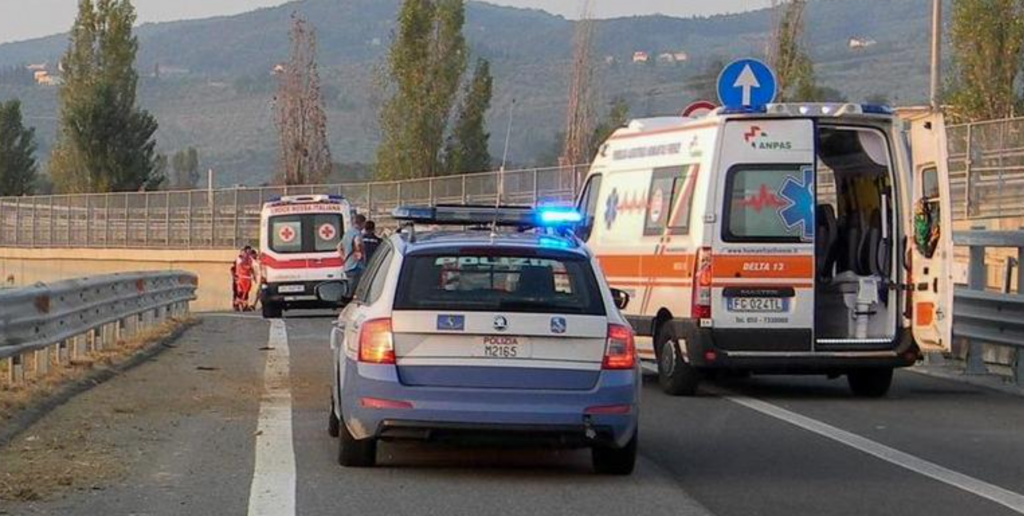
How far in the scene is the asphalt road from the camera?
9969 mm

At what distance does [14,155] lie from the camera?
104 meters

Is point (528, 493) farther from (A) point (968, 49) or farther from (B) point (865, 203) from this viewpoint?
(A) point (968, 49)

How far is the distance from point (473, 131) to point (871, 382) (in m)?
55.6

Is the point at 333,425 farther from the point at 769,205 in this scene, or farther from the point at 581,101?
the point at 581,101

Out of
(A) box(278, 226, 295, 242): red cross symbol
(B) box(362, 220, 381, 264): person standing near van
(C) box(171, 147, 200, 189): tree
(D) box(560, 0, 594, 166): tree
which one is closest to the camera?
(B) box(362, 220, 381, 264): person standing near van

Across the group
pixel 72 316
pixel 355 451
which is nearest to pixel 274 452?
pixel 355 451

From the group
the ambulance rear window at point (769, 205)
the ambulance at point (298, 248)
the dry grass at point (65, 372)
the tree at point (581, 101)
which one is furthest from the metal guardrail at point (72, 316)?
the tree at point (581, 101)

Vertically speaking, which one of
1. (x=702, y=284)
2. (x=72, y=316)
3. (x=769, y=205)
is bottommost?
(x=72, y=316)

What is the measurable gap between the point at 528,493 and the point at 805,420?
4582mm

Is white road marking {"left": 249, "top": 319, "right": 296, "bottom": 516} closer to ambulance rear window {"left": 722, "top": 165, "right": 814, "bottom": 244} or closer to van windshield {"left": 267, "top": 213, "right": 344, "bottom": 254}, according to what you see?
ambulance rear window {"left": 722, "top": 165, "right": 814, "bottom": 244}

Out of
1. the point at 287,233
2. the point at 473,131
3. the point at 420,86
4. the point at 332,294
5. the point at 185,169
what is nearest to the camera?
the point at 332,294

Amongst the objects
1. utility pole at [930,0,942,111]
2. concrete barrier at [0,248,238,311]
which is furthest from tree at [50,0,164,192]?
utility pole at [930,0,942,111]

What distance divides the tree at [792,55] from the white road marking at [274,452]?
104 feet

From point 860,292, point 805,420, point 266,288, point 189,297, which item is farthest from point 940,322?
point 266,288
